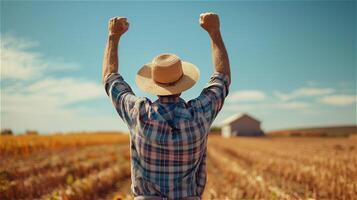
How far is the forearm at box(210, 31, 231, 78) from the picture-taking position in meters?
3.30

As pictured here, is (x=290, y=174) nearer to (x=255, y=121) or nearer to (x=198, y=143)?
(x=198, y=143)

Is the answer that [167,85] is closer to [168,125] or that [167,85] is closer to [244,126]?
[168,125]

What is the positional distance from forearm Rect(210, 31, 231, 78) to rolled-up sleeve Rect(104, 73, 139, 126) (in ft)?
2.31

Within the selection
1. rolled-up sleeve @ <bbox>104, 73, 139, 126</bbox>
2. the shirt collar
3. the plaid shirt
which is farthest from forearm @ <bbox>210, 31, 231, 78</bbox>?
rolled-up sleeve @ <bbox>104, 73, 139, 126</bbox>

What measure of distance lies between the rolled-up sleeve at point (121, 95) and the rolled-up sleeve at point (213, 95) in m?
0.49

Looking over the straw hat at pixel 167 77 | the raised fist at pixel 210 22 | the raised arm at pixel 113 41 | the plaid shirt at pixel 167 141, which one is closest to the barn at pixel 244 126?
the raised fist at pixel 210 22

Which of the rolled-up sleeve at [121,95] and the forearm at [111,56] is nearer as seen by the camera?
the rolled-up sleeve at [121,95]

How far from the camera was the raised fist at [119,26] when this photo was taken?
345 centimetres

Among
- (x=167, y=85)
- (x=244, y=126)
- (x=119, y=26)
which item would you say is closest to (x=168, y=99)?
(x=167, y=85)

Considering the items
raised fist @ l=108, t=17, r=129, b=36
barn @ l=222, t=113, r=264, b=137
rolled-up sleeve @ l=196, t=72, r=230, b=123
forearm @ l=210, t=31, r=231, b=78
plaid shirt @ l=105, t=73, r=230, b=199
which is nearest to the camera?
plaid shirt @ l=105, t=73, r=230, b=199

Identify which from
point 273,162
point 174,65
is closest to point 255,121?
point 273,162

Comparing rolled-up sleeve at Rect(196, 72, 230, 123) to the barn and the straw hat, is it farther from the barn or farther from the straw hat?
the barn

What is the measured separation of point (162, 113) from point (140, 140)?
252mm

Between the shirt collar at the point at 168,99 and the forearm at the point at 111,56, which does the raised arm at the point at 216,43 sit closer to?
the shirt collar at the point at 168,99
